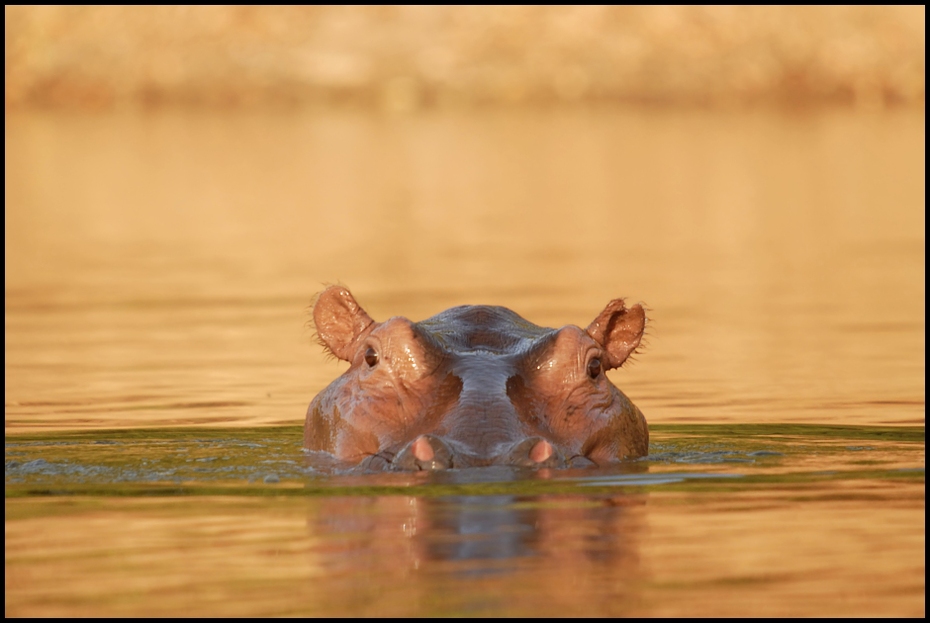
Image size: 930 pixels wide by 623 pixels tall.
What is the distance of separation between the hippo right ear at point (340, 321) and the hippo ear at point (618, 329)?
110 centimetres

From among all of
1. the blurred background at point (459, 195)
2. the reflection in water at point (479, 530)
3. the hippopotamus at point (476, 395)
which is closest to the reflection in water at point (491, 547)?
the reflection in water at point (479, 530)

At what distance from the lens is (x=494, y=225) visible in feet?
91.7

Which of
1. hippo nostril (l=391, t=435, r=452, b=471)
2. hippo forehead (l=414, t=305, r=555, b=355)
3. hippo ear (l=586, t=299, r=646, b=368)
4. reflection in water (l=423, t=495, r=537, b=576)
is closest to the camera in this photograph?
reflection in water (l=423, t=495, r=537, b=576)

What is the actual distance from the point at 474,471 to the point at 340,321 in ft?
6.35

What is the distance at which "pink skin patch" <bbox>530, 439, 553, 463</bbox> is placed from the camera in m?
7.98

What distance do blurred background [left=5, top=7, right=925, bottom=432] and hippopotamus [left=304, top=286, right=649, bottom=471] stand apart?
76.5 inches

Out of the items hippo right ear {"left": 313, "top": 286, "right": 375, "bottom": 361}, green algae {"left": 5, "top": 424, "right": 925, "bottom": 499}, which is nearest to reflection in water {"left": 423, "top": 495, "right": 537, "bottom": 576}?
green algae {"left": 5, "top": 424, "right": 925, "bottom": 499}

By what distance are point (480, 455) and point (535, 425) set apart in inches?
21.0

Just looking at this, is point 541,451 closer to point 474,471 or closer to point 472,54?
point 474,471

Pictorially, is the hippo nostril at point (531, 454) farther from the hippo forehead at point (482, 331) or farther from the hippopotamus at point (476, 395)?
the hippo forehead at point (482, 331)

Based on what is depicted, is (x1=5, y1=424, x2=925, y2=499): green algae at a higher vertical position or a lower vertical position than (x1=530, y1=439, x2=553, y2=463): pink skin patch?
lower

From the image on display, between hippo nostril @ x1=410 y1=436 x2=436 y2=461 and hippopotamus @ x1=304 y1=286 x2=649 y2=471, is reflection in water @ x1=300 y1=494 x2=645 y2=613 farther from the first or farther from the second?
hippopotamus @ x1=304 y1=286 x2=649 y2=471

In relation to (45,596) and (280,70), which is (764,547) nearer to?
(45,596)

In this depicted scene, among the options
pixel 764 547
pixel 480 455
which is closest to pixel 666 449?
pixel 480 455
